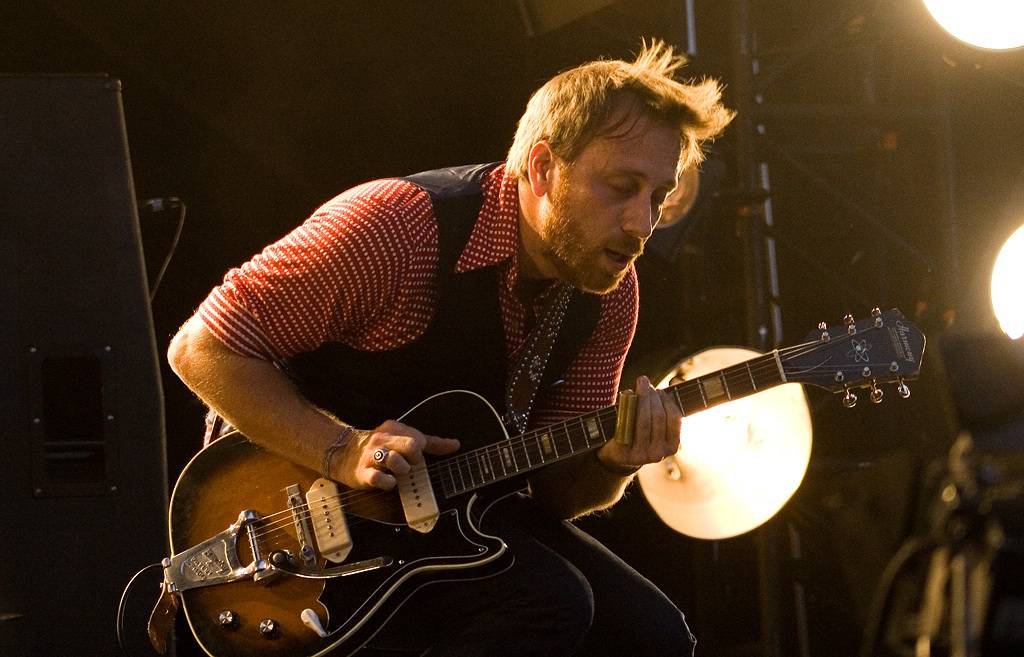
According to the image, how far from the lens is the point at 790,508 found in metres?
3.37

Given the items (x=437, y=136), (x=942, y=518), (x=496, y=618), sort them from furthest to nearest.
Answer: (x=437, y=136), (x=496, y=618), (x=942, y=518)

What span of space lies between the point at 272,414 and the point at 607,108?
1086 millimetres

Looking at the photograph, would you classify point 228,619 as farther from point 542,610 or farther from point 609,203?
point 609,203

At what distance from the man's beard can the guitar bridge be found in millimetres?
930

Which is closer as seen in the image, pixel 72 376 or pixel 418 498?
pixel 418 498

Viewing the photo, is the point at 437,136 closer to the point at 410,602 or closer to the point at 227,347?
the point at 227,347

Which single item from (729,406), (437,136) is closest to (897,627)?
(729,406)

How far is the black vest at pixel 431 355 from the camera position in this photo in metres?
2.43

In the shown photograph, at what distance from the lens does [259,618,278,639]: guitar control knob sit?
2.19 m

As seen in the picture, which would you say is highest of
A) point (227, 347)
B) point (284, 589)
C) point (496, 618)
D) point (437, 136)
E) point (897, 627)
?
point (437, 136)

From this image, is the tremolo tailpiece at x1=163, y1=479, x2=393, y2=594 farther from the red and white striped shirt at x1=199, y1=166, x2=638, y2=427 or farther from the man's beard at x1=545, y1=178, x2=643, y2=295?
the man's beard at x1=545, y1=178, x2=643, y2=295

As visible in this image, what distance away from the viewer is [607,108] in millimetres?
2545

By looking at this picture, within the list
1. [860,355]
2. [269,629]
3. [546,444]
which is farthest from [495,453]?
[860,355]

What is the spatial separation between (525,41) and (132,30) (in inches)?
53.5
